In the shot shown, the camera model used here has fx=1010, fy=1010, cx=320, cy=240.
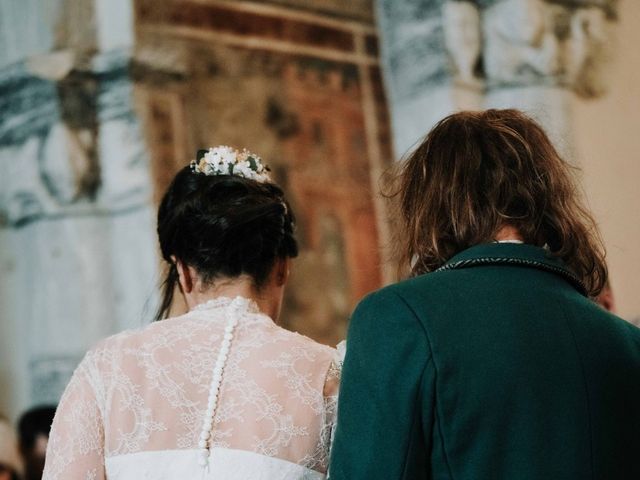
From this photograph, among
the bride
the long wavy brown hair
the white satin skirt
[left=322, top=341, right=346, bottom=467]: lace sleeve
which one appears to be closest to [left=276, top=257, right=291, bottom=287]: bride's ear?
the bride

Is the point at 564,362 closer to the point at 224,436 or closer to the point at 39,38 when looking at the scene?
the point at 224,436

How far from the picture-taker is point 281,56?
5.68m

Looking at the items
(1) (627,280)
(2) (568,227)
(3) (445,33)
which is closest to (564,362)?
(2) (568,227)

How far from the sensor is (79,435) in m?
2.03

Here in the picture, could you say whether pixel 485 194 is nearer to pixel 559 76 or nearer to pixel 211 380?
pixel 211 380

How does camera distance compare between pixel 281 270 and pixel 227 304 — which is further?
pixel 281 270

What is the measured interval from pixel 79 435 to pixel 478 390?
2.96 feet

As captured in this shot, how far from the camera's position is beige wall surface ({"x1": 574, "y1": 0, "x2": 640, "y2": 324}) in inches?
191

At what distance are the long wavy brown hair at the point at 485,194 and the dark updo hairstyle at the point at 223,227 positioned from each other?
49 centimetres

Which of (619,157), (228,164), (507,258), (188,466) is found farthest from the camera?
(619,157)

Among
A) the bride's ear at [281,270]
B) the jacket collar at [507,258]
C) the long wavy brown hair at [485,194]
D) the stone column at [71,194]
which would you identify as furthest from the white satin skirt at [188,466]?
the stone column at [71,194]

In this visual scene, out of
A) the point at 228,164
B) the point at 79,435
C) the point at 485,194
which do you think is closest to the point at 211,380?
the point at 79,435

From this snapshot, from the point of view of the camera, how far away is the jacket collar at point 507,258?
1621 mm

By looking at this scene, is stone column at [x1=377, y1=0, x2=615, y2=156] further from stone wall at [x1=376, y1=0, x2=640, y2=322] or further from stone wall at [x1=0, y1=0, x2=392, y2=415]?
stone wall at [x1=0, y1=0, x2=392, y2=415]
